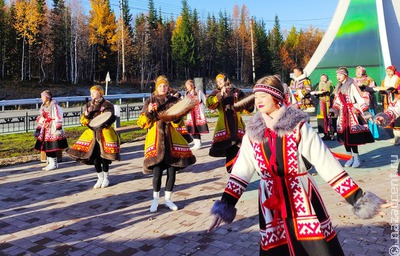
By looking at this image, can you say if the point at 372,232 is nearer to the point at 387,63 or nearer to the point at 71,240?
the point at 71,240

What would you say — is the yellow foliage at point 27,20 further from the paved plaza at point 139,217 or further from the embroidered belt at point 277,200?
the embroidered belt at point 277,200

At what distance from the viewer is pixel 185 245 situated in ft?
14.4

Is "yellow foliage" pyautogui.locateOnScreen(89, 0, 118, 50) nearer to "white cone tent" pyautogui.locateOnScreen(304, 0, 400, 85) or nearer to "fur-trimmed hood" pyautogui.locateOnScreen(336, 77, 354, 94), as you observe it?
"white cone tent" pyautogui.locateOnScreen(304, 0, 400, 85)

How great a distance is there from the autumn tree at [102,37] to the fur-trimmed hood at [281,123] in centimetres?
5108

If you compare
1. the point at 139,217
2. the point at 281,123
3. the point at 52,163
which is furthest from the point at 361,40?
the point at 281,123

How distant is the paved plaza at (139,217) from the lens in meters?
4.37

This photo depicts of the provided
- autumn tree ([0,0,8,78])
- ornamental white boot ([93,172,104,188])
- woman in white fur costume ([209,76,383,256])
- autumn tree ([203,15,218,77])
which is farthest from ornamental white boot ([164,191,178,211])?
autumn tree ([203,15,218,77])

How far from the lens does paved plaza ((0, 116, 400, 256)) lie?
437 centimetres

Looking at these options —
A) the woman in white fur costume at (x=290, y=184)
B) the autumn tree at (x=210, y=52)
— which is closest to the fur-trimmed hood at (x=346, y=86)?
the woman in white fur costume at (x=290, y=184)

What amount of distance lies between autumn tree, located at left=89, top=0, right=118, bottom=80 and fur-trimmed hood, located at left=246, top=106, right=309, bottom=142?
5108 centimetres

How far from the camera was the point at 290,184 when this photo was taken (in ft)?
9.26

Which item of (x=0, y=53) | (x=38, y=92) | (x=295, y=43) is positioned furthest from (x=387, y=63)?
(x=295, y=43)

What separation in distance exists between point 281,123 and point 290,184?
0.48 m

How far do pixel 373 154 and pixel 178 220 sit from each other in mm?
6430
